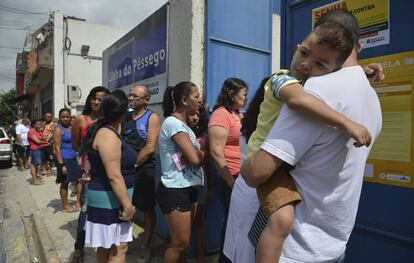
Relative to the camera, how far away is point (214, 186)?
372 cm

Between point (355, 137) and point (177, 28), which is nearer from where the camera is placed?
point (355, 137)

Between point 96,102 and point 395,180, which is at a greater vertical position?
point 96,102

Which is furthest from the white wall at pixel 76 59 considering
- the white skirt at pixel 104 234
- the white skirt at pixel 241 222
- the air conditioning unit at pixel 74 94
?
the white skirt at pixel 241 222

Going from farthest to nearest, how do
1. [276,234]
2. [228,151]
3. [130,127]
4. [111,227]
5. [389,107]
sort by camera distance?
[130,127], [228,151], [111,227], [389,107], [276,234]

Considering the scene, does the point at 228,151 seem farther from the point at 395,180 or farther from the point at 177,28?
the point at 177,28

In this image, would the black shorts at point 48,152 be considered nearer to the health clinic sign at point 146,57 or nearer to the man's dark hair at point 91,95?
the health clinic sign at point 146,57

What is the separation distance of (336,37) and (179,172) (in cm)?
187

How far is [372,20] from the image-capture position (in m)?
1.95

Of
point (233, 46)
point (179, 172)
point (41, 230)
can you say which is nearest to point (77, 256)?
point (41, 230)

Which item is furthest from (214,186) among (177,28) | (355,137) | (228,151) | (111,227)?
(355,137)

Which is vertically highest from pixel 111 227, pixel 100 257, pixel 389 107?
pixel 389 107

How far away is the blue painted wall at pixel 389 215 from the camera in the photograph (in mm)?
1805

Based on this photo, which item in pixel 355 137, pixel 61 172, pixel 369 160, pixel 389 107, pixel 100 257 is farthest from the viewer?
pixel 61 172

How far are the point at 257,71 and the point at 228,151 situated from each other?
1.60 meters
